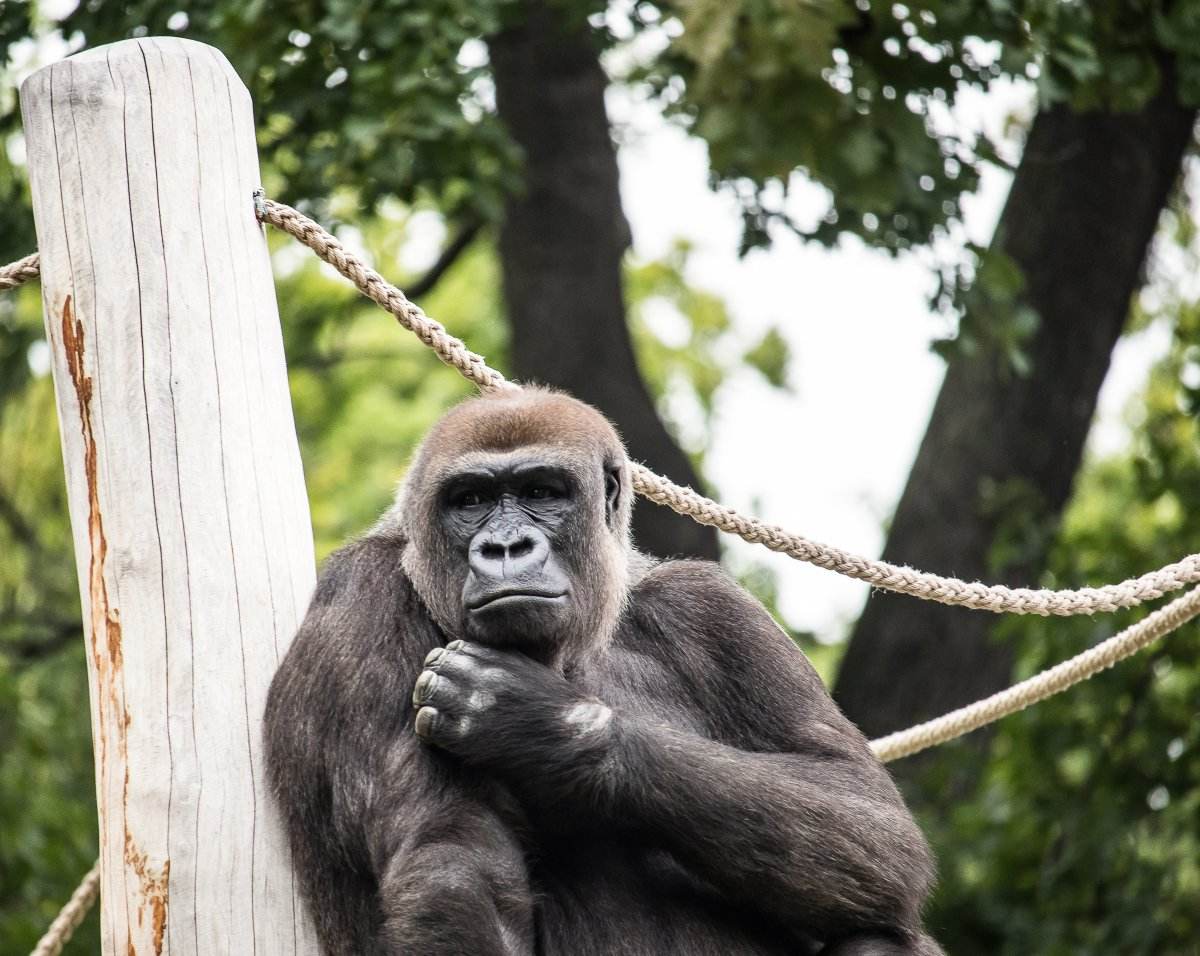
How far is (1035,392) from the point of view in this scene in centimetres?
700

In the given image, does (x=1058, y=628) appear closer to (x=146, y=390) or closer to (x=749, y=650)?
(x=749, y=650)

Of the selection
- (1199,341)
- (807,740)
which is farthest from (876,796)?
(1199,341)

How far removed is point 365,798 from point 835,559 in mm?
1346

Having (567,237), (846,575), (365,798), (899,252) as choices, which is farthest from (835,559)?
(567,237)

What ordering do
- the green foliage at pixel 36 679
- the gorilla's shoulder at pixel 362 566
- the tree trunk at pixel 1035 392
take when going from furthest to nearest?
the tree trunk at pixel 1035 392 < the green foliage at pixel 36 679 < the gorilla's shoulder at pixel 362 566

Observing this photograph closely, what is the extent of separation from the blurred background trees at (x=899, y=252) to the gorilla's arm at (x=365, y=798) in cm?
261

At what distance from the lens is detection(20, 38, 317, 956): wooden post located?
301 centimetres

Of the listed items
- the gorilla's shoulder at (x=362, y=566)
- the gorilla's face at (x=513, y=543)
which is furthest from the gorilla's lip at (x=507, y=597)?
the gorilla's shoulder at (x=362, y=566)

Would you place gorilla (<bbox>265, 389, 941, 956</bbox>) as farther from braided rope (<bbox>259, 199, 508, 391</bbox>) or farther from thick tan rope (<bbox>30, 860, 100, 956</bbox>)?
thick tan rope (<bbox>30, 860, 100, 956</bbox>)

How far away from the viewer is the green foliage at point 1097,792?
6.53 m

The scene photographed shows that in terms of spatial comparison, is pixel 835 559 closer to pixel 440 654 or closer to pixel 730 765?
pixel 730 765

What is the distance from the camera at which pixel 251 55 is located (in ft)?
17.7

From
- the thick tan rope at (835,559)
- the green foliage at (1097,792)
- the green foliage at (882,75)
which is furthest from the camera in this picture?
the green foliage at (1097,792)

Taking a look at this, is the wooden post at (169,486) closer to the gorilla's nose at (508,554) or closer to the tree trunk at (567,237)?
the gorilla's nose at (508,554)
